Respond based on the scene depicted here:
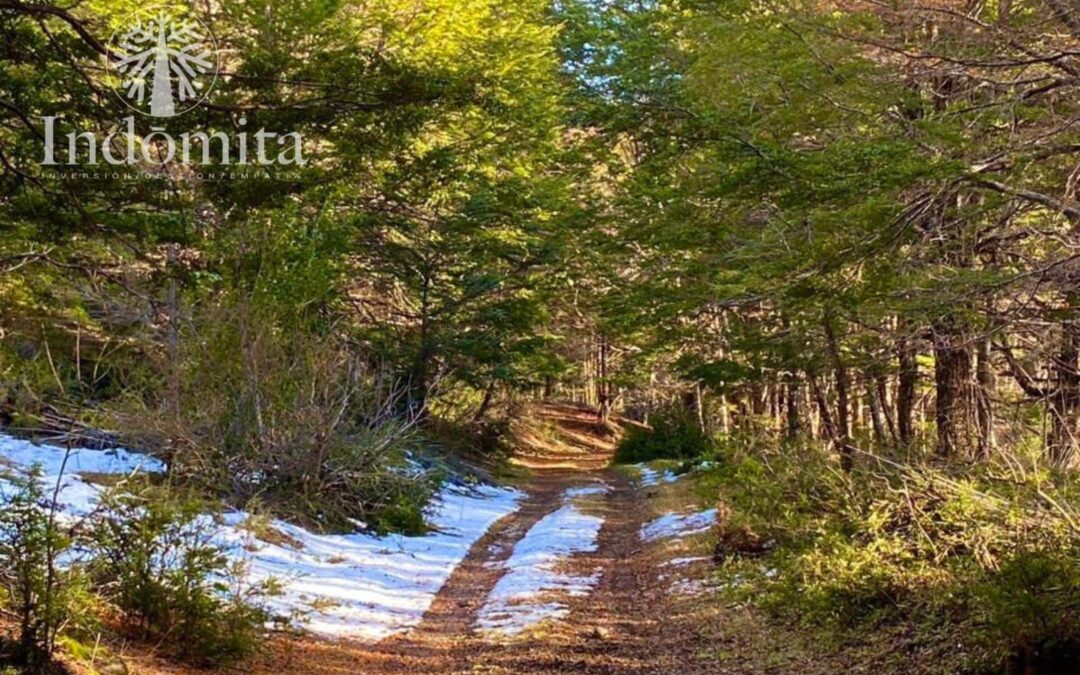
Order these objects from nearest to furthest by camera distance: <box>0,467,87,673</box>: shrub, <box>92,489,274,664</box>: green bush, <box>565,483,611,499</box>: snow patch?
<box>0,467,87,673</box>: shrub, <box>92,489,274,664</box>: green bush, <box>565,483,611,499</box>: snow patch

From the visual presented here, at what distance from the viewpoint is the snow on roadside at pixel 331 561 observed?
843 cm

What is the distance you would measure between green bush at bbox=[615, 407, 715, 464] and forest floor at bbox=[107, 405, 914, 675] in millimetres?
13713

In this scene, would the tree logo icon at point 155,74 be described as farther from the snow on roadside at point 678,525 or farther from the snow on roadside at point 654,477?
the snow on roadside at point 654,477

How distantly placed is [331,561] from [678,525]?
19.5 ft

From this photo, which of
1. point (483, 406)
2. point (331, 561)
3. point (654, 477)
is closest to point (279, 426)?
point (331, 561)

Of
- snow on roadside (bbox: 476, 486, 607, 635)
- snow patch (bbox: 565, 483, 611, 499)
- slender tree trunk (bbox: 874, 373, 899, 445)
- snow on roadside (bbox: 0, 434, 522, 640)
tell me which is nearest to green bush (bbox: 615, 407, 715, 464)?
snow patch (bbox: 565, 483, 611, 499)

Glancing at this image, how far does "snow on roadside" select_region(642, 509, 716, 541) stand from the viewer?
45.1 ft

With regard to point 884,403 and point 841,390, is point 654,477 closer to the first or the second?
point 884,403

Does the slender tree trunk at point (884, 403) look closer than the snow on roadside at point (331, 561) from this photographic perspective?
No

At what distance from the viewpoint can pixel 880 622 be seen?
7.23 metres

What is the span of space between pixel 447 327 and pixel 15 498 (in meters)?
16.2

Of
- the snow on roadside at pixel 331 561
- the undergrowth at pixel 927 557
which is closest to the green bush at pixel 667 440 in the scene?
the snow on roadside at pixel 331 561

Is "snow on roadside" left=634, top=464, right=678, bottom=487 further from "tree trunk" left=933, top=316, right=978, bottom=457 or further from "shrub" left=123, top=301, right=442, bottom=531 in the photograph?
"tree trunk" left=933, top=316, right=978, bottom=457

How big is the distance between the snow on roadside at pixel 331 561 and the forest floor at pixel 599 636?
0.99 ft
